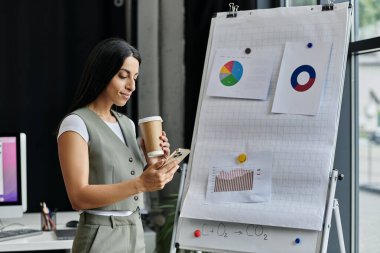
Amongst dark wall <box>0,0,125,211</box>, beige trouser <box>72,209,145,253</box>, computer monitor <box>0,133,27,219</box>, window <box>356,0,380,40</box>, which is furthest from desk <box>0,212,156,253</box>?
window <box>356,0,380,40</box>

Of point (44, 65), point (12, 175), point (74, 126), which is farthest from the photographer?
point (44, 65)

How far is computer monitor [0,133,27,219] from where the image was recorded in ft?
10.3

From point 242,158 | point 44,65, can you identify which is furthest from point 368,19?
point 44,65

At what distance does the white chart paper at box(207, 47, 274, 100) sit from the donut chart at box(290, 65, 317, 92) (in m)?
0.09

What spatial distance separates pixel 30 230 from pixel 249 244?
4.18 feet

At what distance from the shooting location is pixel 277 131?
2.23 metres

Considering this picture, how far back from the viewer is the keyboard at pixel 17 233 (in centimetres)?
289

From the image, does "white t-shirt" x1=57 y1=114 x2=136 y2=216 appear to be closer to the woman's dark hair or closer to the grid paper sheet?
the woman's dark hair

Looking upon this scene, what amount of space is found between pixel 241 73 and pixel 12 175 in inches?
55.6

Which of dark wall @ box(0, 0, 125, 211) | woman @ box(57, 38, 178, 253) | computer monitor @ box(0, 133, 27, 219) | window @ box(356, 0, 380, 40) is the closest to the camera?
woman @ box(57, 38, 178, 253)

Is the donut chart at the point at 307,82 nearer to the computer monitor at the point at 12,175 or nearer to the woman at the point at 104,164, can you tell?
the woman at the point at 104,164

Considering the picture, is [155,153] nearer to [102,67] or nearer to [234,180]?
[102,67]

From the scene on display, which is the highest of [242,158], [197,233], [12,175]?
[242,158]

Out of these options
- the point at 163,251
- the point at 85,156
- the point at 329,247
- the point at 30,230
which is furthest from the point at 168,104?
the point at 85,156
